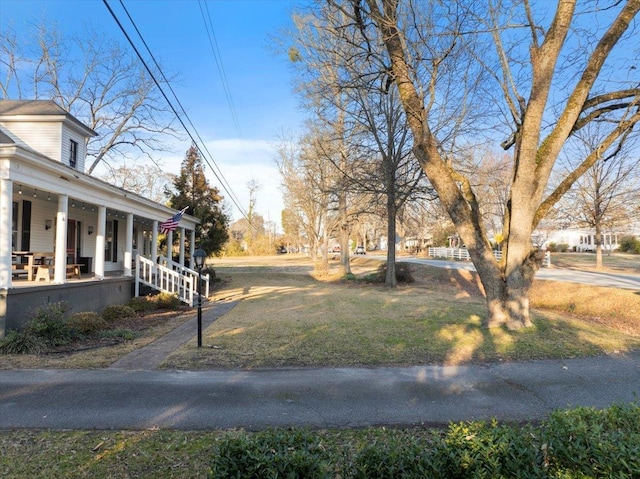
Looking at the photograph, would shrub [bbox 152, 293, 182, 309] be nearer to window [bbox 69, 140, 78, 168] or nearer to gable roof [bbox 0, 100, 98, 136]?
window [bbox 69, 140, 78, 168]

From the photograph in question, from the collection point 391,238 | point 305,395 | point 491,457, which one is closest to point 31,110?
point 305,395

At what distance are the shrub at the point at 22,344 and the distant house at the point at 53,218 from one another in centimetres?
80

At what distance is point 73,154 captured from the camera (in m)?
15.1

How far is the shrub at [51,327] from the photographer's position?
7.52 meters

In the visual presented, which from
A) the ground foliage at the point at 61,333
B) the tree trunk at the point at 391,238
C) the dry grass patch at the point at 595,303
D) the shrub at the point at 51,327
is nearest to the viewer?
the ground foliage at the point at 61,333

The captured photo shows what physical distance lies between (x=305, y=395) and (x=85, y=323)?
613 cm

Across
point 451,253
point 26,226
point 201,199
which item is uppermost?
point 201,199

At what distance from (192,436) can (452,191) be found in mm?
6870

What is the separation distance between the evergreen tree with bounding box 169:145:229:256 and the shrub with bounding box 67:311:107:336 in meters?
14.8

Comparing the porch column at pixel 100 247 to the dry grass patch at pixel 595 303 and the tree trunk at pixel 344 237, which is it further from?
the tree trunk at pixel 344 237

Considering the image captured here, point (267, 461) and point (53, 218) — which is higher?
point (53, 218)

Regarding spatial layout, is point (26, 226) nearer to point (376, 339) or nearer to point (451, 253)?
point (376, 339)

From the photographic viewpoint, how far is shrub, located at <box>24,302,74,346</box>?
7.52 m

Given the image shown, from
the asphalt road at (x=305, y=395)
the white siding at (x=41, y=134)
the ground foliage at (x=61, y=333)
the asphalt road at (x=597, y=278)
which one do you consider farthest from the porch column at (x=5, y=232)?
the asphalt road at (x=597, y=278)
